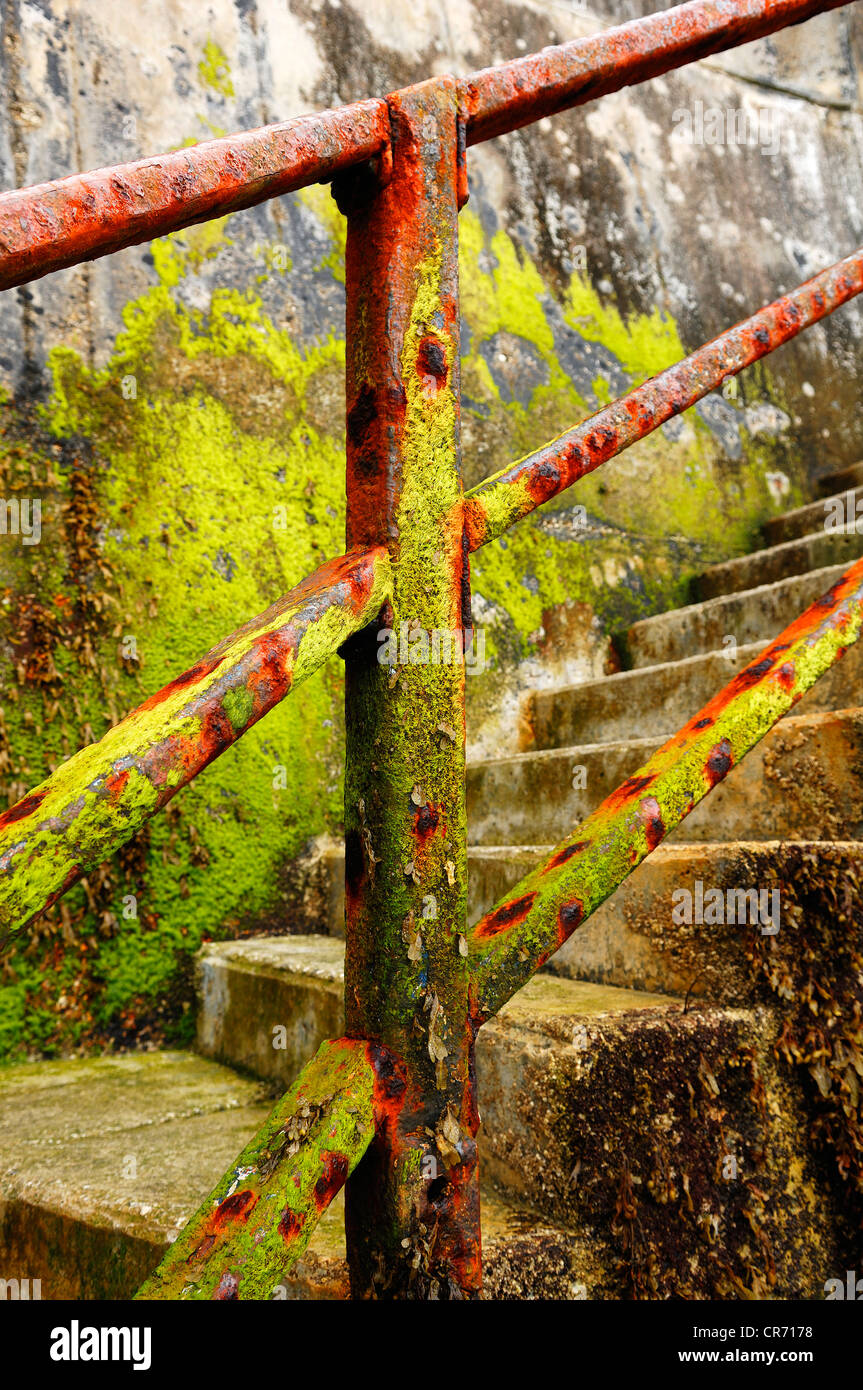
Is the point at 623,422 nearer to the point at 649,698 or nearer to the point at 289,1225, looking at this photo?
the point at 289,1225

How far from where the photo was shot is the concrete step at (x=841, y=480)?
141 inches

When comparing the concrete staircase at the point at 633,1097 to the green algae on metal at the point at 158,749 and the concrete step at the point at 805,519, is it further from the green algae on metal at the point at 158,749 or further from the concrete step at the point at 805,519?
the concrete step at the point at 805,519

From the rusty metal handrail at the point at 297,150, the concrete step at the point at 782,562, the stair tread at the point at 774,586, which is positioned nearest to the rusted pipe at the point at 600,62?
the rusty metal handrail at the point at 297,150

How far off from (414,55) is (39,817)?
358cm

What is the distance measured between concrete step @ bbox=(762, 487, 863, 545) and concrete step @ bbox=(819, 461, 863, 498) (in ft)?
0.35

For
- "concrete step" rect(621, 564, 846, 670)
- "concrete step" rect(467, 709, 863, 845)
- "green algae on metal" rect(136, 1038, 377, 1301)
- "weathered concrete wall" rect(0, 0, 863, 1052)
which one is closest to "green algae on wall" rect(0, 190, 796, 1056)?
"weathered concrete wall" rect(0, 0, 863, 1052)

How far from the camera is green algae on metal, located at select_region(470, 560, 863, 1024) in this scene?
2.83ft

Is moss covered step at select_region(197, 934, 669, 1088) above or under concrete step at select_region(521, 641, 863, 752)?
under

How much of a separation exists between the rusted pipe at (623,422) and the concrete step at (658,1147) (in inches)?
28.3

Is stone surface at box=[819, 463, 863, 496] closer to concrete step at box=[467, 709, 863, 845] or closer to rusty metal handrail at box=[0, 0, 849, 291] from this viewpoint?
concrete step at box=[467, 709, 863, 845]

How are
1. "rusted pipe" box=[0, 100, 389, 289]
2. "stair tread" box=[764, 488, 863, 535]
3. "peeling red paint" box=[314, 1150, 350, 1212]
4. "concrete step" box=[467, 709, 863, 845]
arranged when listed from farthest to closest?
"stair tread" box=[764, 488, 863, 535] → "concrete step" box=[467, 709, 863, 845] → "peeling red paint" box=[314, 1150, 350, 1212] → "rusted pipe" box=[0, 100, 389, 289]
